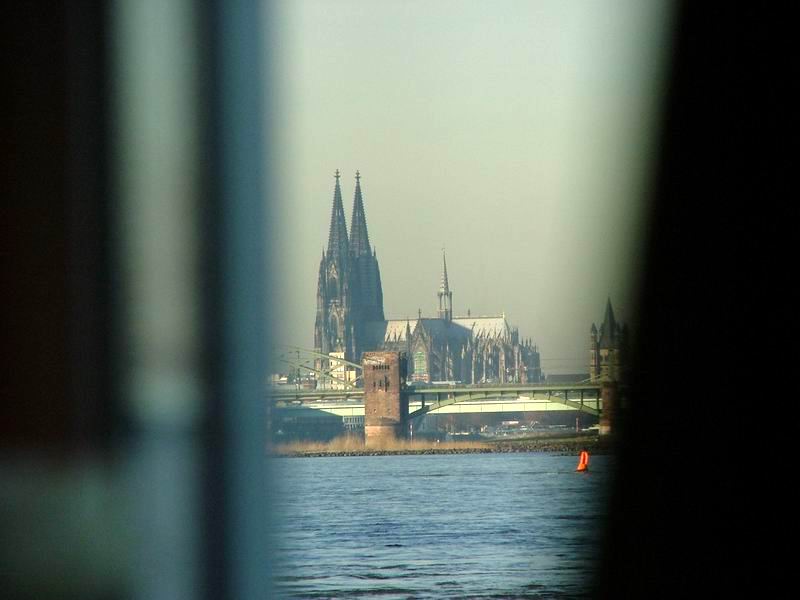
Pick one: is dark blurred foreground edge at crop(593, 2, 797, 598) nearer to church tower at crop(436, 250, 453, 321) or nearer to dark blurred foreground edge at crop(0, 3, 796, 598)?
dark blurred foreground edge at crop(0, 3, 796, 598)

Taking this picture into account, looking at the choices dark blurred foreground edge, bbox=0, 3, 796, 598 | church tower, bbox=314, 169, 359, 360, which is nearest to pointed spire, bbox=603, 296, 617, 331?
dark blurred foreground edge, bbox=0, 3, 796, 598

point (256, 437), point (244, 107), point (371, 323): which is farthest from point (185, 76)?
point (371, 323)

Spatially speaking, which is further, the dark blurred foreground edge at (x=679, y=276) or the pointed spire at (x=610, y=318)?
the pointed spire at (x=610, y=318)

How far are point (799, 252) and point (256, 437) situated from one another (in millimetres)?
613

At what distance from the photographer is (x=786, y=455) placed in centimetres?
130

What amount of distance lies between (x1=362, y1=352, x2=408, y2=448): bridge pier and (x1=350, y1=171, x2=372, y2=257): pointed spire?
6304mm

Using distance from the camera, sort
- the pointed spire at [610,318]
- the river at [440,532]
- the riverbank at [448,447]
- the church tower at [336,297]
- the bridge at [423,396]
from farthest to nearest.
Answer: the church tower at [336,297], the riverbank at [448,447], the bridge at [423,396], the river at [440,532], the pointed spire at [610,318]

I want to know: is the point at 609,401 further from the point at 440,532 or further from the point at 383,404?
the point at 383,404

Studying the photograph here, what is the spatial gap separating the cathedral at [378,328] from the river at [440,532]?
19.5 ft

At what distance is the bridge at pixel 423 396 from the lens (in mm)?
14531

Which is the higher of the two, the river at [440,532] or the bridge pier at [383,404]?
the bridge pier at [383,404]

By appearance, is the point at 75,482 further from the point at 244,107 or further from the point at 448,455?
the point at 448,455

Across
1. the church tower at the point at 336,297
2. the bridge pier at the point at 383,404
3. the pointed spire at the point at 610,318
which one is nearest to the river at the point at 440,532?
the pointed spire at the point at 610,318

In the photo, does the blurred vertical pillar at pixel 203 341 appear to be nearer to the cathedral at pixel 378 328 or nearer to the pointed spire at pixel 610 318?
the pointed spire at pixel 610 318
